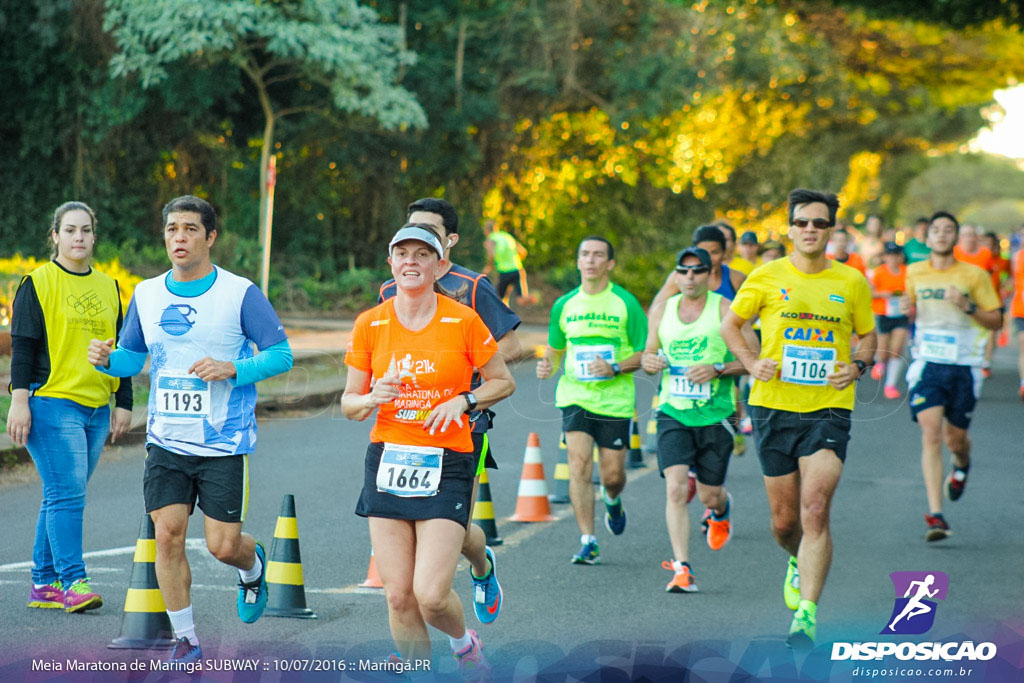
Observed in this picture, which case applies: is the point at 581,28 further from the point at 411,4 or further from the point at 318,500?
the point at 318,500

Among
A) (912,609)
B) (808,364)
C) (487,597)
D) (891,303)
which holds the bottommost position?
(487,597)

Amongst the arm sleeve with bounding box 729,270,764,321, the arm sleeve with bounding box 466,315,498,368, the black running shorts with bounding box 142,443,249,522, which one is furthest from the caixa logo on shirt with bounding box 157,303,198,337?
the arm sleeve with bounding box 729,270,764,321

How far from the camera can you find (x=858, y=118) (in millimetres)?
47000

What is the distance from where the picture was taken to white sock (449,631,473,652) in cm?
521

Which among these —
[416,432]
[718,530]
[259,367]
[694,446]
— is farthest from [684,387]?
[416,432]

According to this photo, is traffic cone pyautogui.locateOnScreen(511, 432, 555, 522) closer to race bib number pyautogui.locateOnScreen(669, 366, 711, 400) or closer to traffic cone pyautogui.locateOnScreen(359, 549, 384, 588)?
race bib number pyautogui.locateOnScreen(669, 366, 711, 400)

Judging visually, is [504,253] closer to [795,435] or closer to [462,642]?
[795,435]

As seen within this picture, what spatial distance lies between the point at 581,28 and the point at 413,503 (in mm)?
24094

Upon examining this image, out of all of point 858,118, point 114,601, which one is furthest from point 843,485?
point 858,118

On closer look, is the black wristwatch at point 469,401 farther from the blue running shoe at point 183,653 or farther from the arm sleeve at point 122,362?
the arm sleeve at point 122,362

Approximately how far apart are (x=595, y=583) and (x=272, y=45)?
1510 cm

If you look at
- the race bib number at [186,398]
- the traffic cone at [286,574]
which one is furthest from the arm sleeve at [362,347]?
the traffic cone at [286,574]

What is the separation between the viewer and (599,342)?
8.27 m

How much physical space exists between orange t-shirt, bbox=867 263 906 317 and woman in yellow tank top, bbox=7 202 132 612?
11896mm
